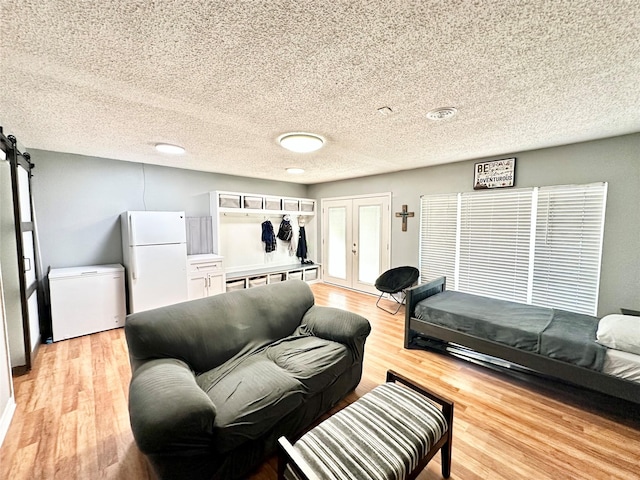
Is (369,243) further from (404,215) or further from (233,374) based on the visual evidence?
(233,374)

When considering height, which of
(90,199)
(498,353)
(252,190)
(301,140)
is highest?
(301,140)

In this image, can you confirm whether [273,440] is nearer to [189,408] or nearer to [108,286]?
[189,408]

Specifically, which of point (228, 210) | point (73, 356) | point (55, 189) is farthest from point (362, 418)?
point (55, 189)

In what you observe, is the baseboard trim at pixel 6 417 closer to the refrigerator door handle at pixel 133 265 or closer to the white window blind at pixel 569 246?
the refrigerator door handle at pixel 133 265

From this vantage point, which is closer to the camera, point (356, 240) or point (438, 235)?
point (438, 235)

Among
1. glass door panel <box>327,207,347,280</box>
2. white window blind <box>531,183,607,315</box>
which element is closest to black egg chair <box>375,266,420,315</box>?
glass door panel <box>327,207,347,280</box>

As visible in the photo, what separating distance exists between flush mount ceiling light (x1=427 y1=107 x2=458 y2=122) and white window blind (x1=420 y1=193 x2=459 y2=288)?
2008mm

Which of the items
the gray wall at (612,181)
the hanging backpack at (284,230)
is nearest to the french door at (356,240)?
the hanging backpack at (284,230)

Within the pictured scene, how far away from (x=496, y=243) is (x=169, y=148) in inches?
172

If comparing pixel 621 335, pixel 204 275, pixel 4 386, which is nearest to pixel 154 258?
pixel 204 275

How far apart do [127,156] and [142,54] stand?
2759mm

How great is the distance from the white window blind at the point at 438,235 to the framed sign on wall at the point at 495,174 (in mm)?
361

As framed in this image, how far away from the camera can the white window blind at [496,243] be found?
3.30 metres

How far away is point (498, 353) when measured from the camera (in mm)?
2398
